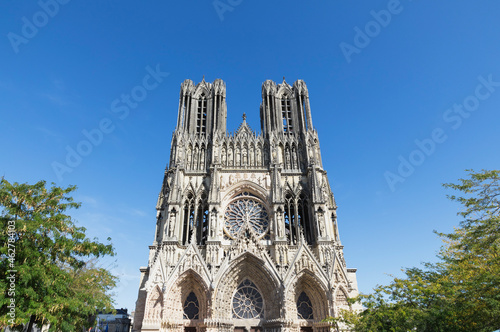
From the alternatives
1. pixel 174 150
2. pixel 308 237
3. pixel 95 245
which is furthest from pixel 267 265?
pixel 174 150

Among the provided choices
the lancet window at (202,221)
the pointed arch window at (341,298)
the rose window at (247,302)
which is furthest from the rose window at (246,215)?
the pointed arch window at (341,298)

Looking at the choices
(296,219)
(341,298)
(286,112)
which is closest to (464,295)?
(341,298)

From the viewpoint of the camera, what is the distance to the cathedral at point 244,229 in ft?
73.1

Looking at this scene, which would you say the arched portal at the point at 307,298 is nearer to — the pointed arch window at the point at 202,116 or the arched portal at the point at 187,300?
the arched portal at the point at 187,300

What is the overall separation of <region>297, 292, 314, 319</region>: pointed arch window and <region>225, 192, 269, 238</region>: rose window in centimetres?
586

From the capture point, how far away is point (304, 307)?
2331 centimetres

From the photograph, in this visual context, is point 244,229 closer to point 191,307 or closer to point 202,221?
point 202,221

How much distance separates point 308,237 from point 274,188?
515cm

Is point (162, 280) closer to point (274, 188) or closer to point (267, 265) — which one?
point (267, 265)

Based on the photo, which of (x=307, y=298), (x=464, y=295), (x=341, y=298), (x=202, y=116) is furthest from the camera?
(x=202, y=116)

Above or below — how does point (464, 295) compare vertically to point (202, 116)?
below

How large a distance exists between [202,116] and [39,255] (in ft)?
73.4

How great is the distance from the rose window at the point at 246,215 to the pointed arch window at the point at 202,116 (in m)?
8.80

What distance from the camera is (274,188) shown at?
2761cm
